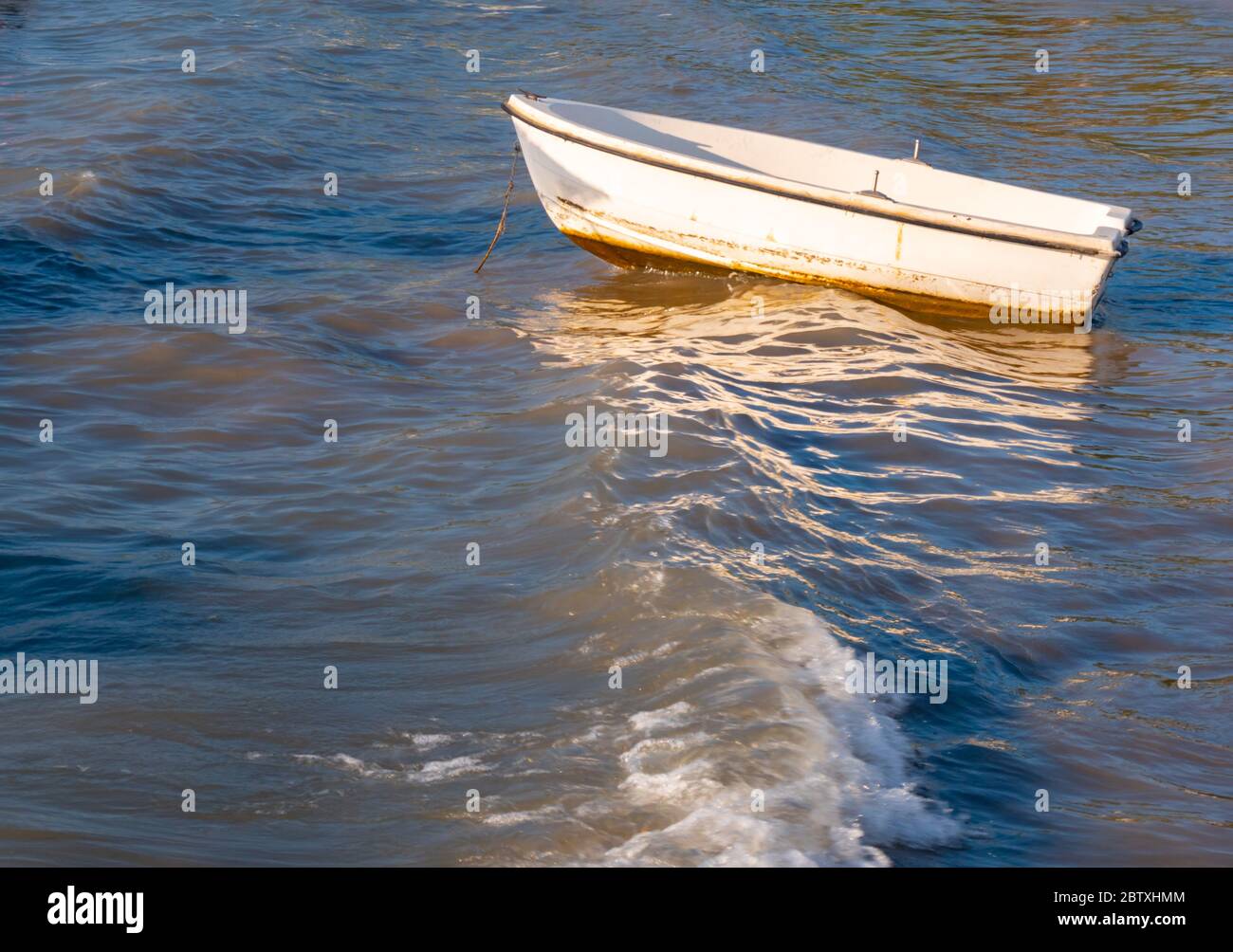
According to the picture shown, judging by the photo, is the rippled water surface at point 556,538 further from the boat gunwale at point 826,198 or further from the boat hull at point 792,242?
the boat gunwale at point 826,198

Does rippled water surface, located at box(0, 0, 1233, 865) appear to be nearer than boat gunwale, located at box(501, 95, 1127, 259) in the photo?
Yes

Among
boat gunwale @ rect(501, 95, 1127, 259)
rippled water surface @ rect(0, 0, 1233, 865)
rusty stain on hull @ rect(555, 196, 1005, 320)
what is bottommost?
rippled water surface @ rect(0, 0, 1233, 865)

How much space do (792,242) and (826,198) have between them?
478 mm

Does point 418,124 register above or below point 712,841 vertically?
above

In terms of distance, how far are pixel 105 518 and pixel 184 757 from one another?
222 centimetres

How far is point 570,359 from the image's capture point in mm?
8797

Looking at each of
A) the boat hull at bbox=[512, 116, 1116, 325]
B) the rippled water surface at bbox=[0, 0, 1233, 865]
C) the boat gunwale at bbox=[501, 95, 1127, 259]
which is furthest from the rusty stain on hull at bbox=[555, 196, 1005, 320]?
the boat gunwale at bbox=[501, 95, 1127, 259]

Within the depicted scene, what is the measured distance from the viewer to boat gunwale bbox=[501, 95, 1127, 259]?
353 inches

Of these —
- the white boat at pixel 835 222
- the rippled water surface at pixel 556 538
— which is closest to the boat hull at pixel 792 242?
the white boat at pixel 835 222

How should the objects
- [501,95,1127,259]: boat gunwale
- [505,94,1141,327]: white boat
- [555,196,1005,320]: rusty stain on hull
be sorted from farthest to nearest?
[555,196,1005,320]: rusty stain on hull
[505,94,1141,327]: white boat
[501,95,1127,259]: boat gunwale

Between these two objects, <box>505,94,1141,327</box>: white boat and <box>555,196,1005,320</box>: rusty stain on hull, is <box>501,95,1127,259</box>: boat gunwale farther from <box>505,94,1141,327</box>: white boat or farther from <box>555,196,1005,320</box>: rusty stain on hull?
<box>555,196,1005,320</box>: rusty stain on hull

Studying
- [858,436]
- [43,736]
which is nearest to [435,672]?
[43,736]

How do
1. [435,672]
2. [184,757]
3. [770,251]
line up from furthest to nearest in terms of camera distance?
[770,251]
[435,672]
[184,757]
